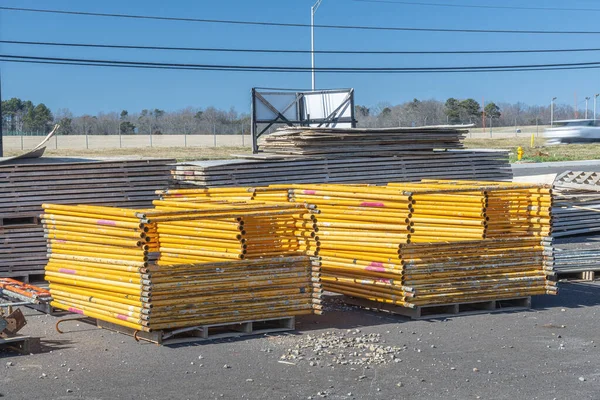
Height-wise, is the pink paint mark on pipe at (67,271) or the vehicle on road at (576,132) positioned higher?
the vehicle on road at (576,132)

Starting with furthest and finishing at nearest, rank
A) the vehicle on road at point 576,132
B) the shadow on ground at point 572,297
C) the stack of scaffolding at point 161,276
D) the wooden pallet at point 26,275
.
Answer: the vehicle on road at point 576,132
the wooden pallet at point 26,275
the shadow on ground at point 572,297
the stack of scaffolding at point 161,276

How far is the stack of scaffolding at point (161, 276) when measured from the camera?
9695 mm

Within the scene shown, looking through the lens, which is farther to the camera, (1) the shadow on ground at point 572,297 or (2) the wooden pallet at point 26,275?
(2) the wooden pallet at point 26,275

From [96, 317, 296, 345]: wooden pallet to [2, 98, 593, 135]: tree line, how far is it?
5428cm

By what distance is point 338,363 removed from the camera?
29.0 ft

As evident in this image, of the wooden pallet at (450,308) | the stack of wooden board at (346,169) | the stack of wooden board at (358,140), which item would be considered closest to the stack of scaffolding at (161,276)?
the wooden pallet at (450,308)

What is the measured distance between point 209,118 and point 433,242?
252 ft

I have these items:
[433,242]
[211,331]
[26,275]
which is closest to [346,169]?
[433,242]

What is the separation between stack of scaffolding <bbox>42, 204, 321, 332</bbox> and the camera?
31.8ft

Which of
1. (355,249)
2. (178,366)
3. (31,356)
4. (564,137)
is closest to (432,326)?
(355,249)

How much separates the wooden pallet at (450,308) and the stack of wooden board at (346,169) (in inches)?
174

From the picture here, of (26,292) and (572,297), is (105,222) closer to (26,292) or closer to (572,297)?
(26,292)

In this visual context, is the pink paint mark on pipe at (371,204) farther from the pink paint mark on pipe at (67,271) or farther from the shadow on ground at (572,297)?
the pink paint mark on pipe at (67,271)

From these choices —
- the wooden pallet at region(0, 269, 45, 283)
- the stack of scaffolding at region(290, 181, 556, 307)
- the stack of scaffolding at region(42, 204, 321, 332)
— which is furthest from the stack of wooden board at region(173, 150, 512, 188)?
the stack of scaffolding at region(42, 204, 321, 332)
